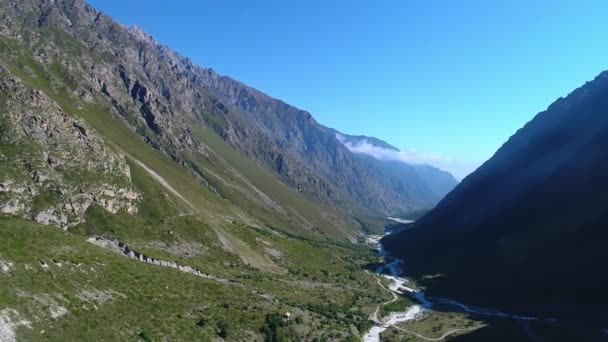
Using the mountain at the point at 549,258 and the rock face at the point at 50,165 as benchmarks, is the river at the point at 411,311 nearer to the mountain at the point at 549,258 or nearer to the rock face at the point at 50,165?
the mountain at the point at 549,258

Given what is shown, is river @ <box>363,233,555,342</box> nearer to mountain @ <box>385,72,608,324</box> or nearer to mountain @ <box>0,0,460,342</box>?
mountain @ <box>0,0,460,342</box>

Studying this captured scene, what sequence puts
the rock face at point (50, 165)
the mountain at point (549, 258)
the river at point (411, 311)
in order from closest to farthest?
the river at point (411, 311)
the rock face at point (50, 165)
the mountain at point (549, 258)

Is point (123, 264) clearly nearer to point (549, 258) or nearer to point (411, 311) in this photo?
point (411, 311)

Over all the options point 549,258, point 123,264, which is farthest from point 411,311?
point 123,264

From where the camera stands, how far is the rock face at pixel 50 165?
108 m

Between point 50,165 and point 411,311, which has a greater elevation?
point 50,165

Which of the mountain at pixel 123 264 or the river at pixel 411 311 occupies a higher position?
the mountain at pixel 123 264

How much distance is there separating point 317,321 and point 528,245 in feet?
330

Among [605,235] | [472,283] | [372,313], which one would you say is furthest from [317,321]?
[605,235]

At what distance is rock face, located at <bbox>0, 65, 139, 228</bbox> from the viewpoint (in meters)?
108

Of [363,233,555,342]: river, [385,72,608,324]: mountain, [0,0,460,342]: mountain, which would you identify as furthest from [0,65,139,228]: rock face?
[385,72,608,324]: mountain

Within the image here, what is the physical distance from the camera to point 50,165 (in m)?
119

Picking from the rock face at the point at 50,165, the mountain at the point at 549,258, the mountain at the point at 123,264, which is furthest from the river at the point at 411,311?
the rock face at the point at 50,165

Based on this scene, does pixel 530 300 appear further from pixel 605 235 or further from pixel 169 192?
pixel 169 192
